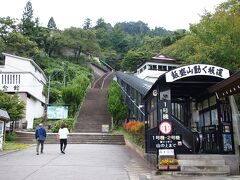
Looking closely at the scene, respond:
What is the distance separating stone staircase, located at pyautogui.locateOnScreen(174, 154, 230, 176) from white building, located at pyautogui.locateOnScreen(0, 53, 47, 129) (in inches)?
1053

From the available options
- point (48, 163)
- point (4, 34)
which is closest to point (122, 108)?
point (48, 163)

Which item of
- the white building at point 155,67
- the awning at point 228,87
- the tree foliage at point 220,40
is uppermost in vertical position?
the white building at point 155,67

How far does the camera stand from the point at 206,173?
1041cm

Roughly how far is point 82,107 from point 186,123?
26.1 m

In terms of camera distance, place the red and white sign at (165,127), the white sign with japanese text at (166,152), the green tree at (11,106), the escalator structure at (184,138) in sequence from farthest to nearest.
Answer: the green tree at (11,106) → the escalator structure at (184,138) → the red and white sign at (165,127) → the white sign with japanese text at (166,152)

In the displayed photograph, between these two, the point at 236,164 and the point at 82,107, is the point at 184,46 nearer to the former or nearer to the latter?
the point at 82,107

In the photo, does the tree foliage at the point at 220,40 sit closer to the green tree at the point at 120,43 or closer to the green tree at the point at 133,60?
the green tree at the point at 133,60

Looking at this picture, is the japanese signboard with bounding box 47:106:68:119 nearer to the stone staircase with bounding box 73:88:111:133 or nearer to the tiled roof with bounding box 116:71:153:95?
the stone staircase with bounding box 73:88:111:133

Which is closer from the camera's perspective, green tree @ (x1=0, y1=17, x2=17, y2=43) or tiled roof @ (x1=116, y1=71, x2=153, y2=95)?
tiled roof @ (x1=116, y1=71, x2=153, y2=95)

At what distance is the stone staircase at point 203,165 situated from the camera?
412 inches

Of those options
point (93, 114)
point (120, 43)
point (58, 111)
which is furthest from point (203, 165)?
point (120, 43)

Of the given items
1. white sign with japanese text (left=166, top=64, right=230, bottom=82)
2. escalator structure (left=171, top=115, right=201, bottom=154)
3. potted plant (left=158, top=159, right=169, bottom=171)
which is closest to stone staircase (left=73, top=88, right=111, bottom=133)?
escalator structure (left=171, top=115, right=201, bottom=154)

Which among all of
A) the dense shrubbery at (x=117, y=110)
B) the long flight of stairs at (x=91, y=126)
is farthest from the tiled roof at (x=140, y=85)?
the long flight of stairs at (x=91, y=126)

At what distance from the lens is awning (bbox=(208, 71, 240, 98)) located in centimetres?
1053
